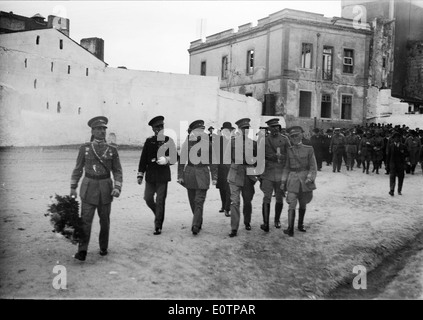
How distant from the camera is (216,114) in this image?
74.1 feet

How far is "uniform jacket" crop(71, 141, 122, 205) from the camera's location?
501cm

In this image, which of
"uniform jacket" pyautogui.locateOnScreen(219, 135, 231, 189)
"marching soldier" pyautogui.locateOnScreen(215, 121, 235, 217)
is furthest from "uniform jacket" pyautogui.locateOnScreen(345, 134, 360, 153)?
"uniform jacket" pyautogui.locateOnScreen(219, 135, 231, 189)

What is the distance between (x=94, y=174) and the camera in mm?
5086

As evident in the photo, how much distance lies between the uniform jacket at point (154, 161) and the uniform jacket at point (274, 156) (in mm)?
1732

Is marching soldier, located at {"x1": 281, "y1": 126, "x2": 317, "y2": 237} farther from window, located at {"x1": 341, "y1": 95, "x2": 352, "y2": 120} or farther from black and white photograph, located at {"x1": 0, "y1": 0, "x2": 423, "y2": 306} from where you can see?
window, located at {"x1": 341, "y1": 95, "x2": 352, "y2": 120}

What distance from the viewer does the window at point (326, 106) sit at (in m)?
25.3

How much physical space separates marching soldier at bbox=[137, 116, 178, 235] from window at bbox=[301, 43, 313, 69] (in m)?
19.7

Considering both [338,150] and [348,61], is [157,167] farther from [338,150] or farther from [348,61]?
[348,61]

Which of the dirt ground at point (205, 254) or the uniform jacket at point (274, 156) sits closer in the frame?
the dirt ground at point (205, 254)

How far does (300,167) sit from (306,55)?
63.5ft

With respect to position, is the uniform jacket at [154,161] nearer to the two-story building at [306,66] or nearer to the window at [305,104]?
the two-story building at [306,66]

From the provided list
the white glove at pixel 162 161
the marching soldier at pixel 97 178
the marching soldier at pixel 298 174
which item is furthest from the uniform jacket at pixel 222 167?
the marching soldier at pixel 97 178

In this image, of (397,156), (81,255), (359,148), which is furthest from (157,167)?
(359,148)

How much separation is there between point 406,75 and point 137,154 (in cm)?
2325
